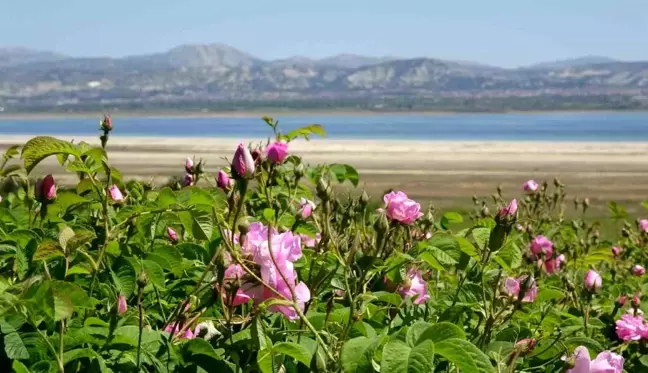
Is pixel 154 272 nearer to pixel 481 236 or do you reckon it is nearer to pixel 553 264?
pixel 481 236

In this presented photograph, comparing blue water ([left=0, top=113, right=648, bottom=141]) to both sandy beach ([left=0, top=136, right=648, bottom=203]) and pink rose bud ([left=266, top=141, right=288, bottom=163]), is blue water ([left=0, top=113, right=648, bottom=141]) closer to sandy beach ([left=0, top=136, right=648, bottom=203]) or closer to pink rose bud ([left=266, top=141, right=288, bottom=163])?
sandy beach ([left=0, top=136, right=648, bottom=203])

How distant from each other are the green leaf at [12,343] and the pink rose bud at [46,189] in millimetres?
569

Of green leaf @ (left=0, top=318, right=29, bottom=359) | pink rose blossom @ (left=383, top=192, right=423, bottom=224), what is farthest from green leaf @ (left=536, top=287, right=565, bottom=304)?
green leaf @ (left=0, top=318, right=29, bottom=359)

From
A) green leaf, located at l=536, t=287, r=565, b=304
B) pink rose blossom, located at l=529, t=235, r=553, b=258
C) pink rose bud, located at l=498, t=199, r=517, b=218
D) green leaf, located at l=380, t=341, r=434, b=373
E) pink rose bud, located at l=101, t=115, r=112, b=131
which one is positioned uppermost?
pink rose bud, located at l=101, t=115, r=112, b=131

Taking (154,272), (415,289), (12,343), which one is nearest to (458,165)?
(415,289)

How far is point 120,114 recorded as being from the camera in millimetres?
137000

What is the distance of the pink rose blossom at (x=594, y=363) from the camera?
4.62ft

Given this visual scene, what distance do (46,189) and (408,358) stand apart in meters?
1.05

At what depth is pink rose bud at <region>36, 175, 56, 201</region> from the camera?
2.01 meters

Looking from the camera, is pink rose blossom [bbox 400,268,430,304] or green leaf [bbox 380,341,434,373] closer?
green leaf [bbox 380,341,434,373]

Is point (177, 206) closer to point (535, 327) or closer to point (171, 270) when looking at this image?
point (171, 270)

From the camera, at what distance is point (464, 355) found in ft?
4.26

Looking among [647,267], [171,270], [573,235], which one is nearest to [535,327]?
[171,270]

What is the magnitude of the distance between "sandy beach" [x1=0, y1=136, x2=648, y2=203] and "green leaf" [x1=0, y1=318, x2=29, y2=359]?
46.1 ft
